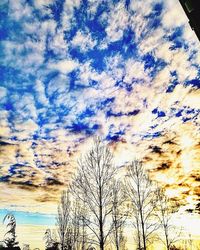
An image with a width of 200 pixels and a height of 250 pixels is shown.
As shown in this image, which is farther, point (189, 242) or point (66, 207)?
point (189, 242)

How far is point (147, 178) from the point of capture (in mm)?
26078

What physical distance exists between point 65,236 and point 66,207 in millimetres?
3695

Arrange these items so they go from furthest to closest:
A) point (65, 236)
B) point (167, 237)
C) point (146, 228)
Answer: point (65, 236) → point (167, 237) → point (146, 228)

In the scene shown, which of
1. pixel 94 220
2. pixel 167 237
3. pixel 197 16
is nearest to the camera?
pixel 197 16

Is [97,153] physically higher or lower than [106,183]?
higher

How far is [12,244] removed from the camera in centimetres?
2936

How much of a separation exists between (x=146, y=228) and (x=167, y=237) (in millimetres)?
6460

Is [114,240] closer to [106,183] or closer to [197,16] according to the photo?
[106,183]

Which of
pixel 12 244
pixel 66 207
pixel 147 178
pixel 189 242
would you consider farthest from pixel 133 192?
Result: pixel 189 242

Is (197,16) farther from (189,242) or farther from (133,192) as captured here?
(189,242)

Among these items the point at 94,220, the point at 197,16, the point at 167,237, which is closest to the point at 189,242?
the point at 167,237

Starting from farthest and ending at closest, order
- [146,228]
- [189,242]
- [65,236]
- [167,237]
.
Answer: [189,242], [65,236], [167,237], [146,228]

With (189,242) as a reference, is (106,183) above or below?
above

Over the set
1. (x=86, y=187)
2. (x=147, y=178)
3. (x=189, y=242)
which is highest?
(x=147, y=178)
